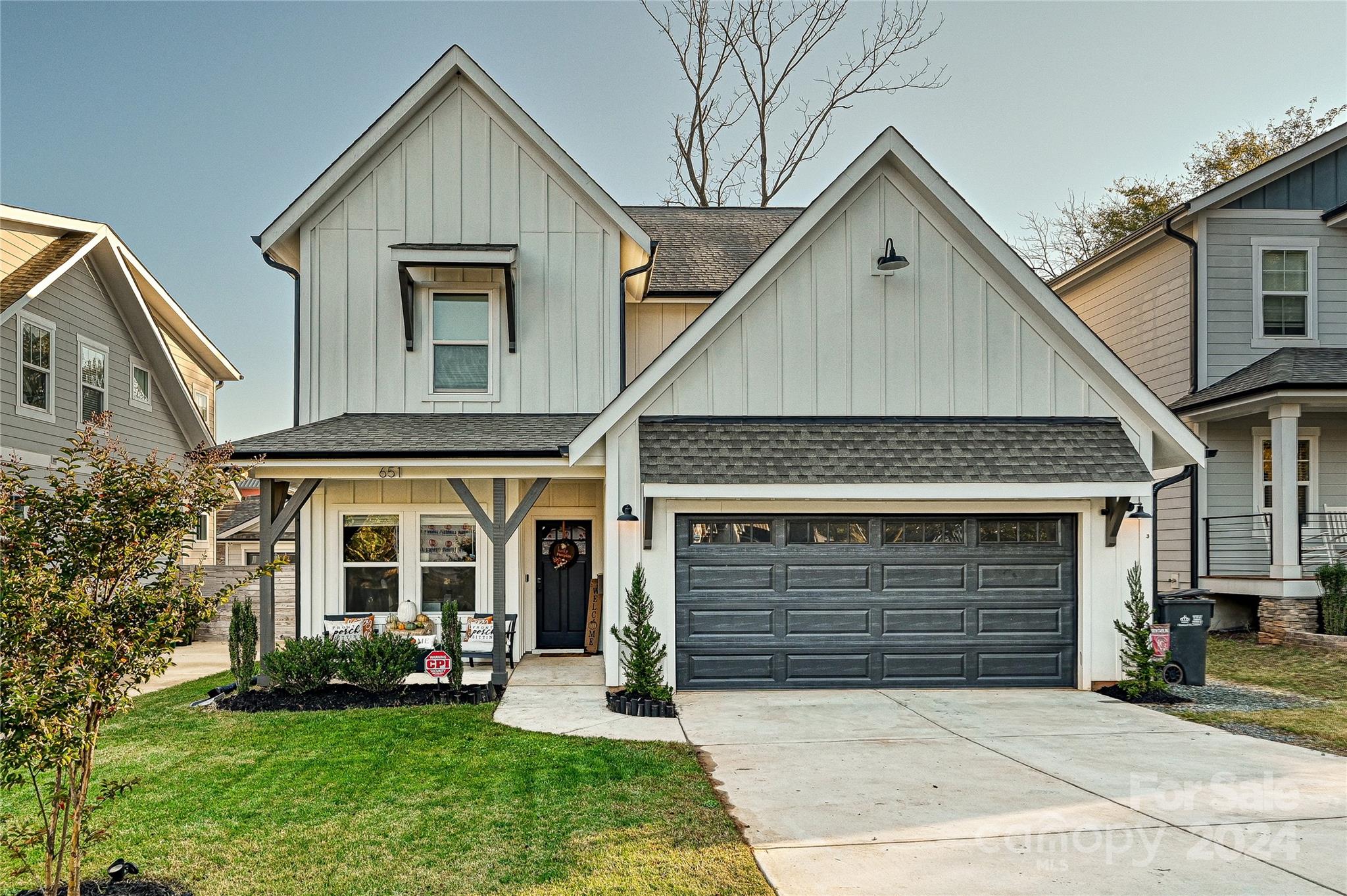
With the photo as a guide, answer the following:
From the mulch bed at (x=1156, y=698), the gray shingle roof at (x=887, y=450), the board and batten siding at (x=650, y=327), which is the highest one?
the board and batten siding at (x=650, y=327)

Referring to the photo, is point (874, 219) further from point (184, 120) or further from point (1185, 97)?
point (1185, 97)

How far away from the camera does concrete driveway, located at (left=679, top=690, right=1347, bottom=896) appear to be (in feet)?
16.0

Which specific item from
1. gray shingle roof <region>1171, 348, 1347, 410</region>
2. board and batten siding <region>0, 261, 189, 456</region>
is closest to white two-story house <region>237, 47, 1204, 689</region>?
gray shingle roof <region>1171, 348, 1347, 410</region>

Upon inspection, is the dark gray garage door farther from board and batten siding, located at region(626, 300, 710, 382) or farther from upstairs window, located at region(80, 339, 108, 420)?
upstairs window, located at region(80, 339, 108, 420)

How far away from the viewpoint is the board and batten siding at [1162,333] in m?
15.7

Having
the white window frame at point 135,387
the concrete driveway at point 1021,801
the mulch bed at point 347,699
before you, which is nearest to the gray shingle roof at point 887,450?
the concrete driveway at point 1021,801

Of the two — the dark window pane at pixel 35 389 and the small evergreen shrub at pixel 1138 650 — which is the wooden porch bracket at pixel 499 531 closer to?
the small evergreen shrub at pixel 1138 650

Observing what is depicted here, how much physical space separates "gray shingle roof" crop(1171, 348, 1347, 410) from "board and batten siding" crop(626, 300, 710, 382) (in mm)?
8433

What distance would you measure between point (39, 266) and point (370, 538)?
7509 mm

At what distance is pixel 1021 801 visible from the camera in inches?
241

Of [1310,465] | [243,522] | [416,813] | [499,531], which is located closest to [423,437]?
[499,531]

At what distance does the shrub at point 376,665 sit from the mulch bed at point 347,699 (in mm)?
142

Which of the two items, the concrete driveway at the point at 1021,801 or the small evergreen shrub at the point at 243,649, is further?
the small evergreen shrub at the point at 243,649

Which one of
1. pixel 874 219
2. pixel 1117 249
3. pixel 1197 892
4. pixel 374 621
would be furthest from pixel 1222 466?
pixel 374 621
